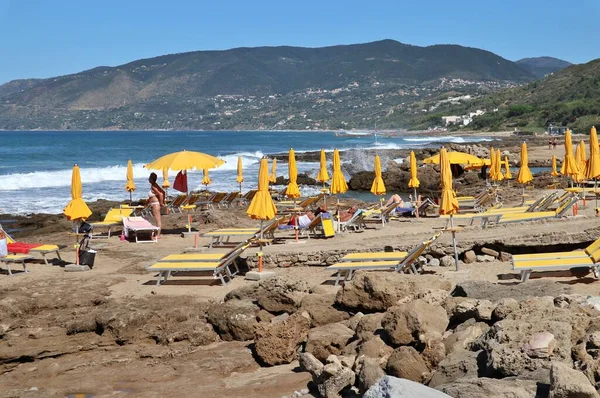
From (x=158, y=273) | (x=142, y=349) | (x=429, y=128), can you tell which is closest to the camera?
(x=142, y=349)

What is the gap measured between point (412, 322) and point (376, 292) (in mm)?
1556

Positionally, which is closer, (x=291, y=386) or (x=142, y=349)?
(x=291, y=386)

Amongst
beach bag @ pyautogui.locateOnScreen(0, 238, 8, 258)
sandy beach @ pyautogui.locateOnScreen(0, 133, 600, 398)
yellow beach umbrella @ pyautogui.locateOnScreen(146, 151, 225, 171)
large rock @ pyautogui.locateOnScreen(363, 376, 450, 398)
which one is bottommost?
sandy beach @ pyautogui.locateOnScreen(0, 133, 600, 398)

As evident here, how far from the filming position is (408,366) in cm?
682

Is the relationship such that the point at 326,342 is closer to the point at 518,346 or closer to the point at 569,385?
the point at 518,346

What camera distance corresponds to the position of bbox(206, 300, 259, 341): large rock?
29.6 ft

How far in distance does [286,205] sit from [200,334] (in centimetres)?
1238

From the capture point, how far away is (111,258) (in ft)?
45.8

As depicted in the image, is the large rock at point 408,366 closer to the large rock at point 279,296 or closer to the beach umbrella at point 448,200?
the large rock at point 279,296

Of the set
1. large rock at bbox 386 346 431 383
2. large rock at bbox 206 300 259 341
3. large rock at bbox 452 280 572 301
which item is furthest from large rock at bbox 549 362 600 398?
large rock at bbox 206 300 259 341

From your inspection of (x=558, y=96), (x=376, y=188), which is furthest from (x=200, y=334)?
(x=558, y=96)

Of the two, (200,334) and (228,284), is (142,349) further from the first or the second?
(228,284)

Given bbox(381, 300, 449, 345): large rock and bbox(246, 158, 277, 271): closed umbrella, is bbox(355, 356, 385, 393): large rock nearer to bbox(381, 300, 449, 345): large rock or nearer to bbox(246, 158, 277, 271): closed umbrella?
bbox(381, 300, 449, 345): large rock

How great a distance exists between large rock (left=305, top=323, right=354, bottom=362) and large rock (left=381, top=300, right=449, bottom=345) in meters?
0.57
